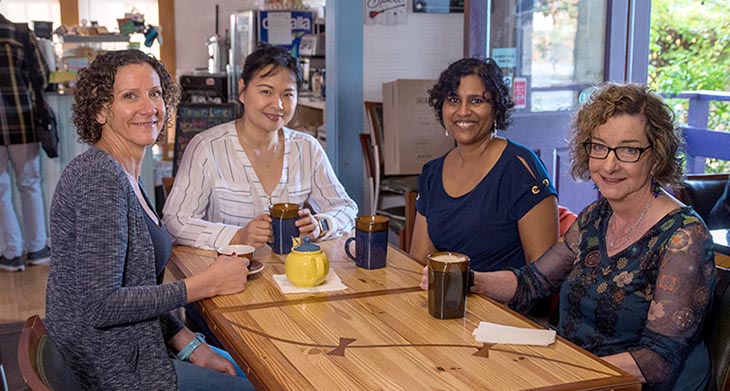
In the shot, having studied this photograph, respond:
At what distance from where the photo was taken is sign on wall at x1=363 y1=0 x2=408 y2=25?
15.0ft

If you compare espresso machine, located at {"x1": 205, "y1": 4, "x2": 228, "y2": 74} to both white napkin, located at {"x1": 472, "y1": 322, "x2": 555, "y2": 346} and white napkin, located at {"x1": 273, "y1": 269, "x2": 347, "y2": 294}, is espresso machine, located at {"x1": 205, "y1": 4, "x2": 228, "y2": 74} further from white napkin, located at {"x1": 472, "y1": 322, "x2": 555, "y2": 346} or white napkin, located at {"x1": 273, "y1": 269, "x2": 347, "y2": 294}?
white napkin, located at {"x1": 472, "y1": 322, "x2": 555, "y2": 346}

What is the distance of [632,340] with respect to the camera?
1.75 m

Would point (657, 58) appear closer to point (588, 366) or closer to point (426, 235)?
point (426, 235)

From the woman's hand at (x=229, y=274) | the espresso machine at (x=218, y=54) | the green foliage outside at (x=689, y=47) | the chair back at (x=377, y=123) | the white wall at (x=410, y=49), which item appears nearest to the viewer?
the woman's hand at (x=229, y=274)

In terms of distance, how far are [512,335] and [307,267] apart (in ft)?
1.79

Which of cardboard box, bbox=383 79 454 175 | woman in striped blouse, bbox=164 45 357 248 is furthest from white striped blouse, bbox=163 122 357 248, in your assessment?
cardboard box, bbox=383 79 454 175

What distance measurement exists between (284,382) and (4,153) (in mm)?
4129

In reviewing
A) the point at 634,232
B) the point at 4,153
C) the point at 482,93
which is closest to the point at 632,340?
the point at 634,232

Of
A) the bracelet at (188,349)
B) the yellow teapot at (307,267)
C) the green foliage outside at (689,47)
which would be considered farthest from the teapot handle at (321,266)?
the green foliage outside at (689,47)

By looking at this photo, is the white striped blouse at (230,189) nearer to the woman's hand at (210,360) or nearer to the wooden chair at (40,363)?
the woman's hand at (210,360)

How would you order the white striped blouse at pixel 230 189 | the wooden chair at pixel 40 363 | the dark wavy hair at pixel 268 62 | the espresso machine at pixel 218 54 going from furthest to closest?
the espresso machine at pixel 218 54, the dark wavy hair at pixel 268 62, the white striped blouse at pixel 230 189, the wooden chair at pixel 40 363

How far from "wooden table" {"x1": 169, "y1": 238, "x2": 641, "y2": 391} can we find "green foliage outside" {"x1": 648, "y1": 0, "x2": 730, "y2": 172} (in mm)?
7143

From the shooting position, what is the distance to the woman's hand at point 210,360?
2.04 metres

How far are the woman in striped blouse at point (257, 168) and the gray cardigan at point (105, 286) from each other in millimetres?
644
